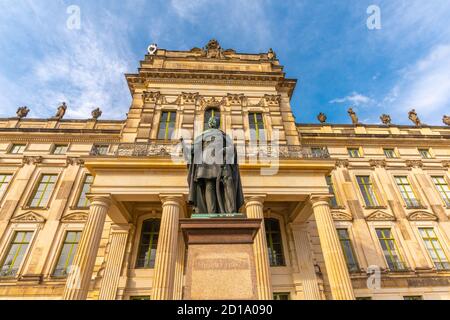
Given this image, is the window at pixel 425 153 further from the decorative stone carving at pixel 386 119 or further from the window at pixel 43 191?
the window at pixel 43 191

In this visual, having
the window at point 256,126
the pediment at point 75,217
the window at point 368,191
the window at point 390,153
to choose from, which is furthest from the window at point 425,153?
the pediment at point 75,217

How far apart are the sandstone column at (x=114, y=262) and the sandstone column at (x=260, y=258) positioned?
25.8 ft

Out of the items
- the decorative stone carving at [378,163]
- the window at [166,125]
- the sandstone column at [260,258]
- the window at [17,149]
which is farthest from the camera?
the decorative stone carving at [378,163]

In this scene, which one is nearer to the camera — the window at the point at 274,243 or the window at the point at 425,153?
the window at the point at 274,243

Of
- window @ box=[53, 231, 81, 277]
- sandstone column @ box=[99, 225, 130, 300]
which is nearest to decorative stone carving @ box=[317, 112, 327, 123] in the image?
sandstone column @ box=[99, 225, 130, 300]

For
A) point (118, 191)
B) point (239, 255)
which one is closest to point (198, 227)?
point (239, 255)

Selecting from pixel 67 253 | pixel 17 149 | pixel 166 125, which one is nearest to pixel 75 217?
pixel 67 253

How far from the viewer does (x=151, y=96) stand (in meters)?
19.7

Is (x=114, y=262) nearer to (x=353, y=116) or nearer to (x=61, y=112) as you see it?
(x=61, y=112)

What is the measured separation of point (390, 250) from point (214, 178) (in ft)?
53.9

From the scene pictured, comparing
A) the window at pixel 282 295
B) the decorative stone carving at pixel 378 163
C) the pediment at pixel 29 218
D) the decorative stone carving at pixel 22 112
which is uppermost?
the decorative stone carving at pixel 22 112

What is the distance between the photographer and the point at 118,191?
517 inches

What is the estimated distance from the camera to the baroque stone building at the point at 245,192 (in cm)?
1322

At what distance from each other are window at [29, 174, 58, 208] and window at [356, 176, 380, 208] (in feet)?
75.3
